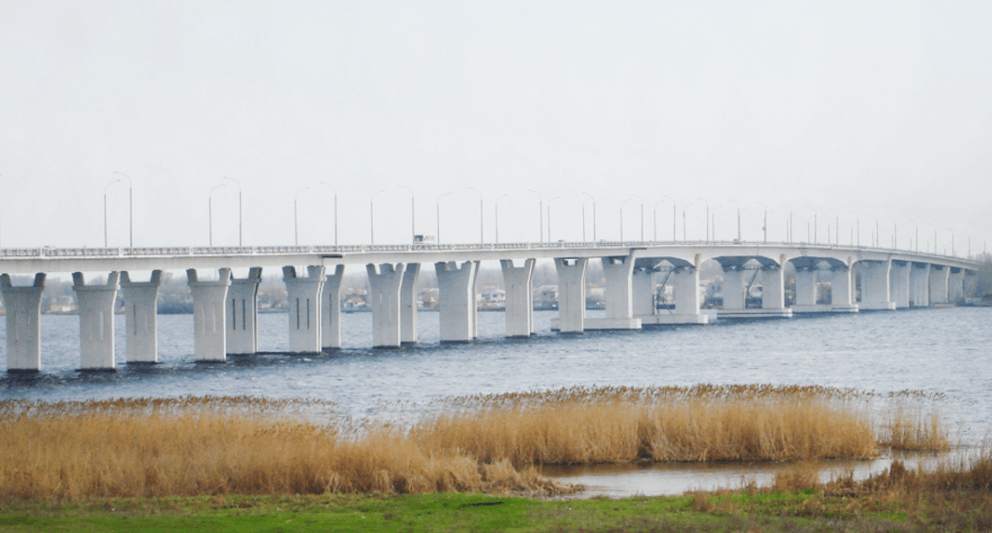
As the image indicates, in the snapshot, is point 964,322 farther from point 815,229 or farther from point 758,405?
point 758,405

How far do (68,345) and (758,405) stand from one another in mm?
114942

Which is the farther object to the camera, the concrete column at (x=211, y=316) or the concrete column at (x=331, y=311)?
the concrete column at (x=331, y=311)

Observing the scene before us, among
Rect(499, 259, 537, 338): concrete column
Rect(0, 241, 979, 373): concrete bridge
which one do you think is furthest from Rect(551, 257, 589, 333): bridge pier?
Rect(499, 259, 537, 338): concrete column

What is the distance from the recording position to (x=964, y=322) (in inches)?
5743

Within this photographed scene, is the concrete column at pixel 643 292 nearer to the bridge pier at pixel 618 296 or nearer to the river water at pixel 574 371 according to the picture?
the bridge pier at pixel 618 296

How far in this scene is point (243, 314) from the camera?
94.3 meters

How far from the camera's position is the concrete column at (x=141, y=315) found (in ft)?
269

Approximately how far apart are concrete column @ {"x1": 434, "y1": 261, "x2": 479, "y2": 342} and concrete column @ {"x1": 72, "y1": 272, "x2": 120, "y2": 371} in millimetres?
41467

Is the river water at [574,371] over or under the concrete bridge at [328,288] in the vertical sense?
under

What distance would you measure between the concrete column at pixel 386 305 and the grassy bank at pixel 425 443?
222 ft

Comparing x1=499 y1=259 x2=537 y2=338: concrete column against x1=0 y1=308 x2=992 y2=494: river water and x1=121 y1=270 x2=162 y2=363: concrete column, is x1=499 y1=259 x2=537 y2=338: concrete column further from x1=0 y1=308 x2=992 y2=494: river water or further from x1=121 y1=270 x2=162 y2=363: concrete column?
x1=121 y1=270 x2=162 y2=363: concrete column

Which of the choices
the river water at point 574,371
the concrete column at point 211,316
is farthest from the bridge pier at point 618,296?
the concrete column at point 211,316

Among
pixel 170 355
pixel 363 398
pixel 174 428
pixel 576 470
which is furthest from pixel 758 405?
pixel 170 355

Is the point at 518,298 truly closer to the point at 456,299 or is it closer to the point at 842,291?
the point at 456,299
